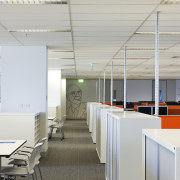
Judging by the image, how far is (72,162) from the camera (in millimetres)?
7949

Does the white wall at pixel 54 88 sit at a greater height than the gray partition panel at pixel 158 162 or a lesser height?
greater

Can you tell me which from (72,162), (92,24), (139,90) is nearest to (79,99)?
(139,90)


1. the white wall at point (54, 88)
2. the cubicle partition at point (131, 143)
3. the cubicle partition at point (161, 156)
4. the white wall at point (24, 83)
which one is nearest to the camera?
the cubicle partition at point (161, 156)

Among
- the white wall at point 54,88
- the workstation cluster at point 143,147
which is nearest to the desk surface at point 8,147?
the workstation cluster at point 143,147

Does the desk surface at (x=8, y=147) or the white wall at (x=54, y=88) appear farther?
the white wall at (x=54, y=88)

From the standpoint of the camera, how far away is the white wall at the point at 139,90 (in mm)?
23938

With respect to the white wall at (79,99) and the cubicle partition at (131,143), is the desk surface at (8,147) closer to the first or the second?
the cubicle partition at (131,143)

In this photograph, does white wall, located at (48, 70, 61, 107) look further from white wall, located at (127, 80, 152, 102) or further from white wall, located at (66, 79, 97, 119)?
white wall, located at (127, 80, 152, 102)

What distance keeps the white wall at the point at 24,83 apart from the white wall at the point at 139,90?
52.7 ft

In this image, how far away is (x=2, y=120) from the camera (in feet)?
23.7

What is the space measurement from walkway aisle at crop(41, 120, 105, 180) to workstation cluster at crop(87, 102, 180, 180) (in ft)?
4.75

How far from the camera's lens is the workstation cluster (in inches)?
89.8

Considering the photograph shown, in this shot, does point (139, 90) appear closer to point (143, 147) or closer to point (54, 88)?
point (54, 88)

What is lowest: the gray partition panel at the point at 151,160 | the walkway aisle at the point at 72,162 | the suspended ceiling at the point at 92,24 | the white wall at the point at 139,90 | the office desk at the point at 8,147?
the walkway aisle at the point at 72,162
